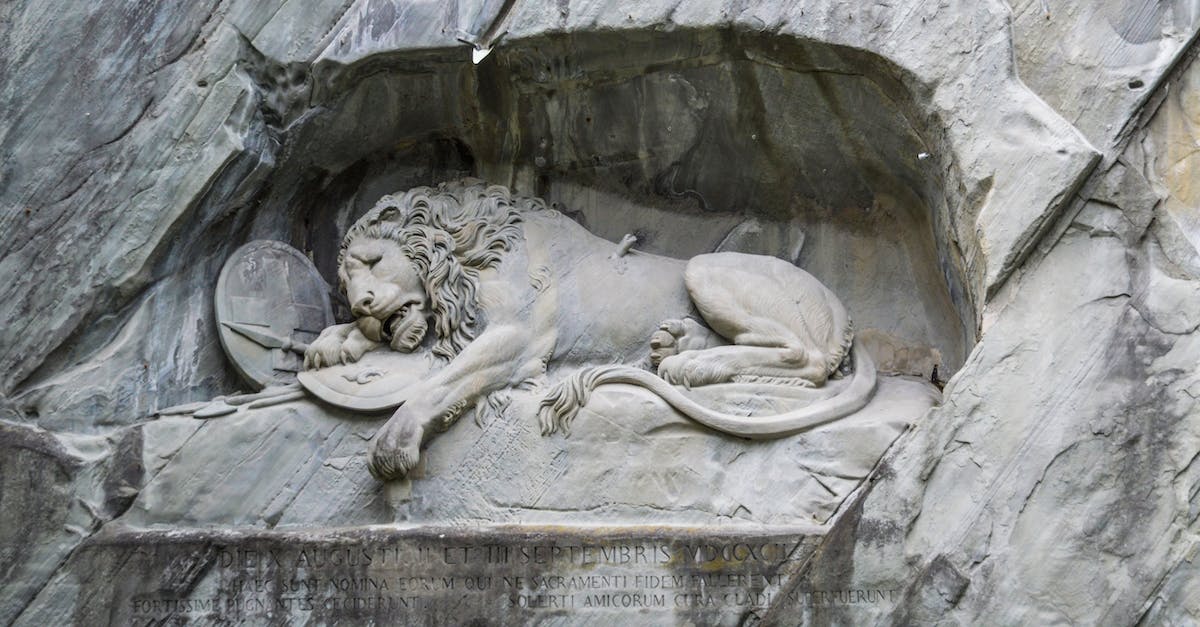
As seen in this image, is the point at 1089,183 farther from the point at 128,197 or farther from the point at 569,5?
the point at 128,197

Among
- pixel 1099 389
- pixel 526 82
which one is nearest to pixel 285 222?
pixel 526 82

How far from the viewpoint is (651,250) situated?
24.0 ft

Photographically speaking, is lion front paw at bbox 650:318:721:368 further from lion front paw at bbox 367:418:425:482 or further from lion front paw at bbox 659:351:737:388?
lion front paw at bbox 367:418:425:482

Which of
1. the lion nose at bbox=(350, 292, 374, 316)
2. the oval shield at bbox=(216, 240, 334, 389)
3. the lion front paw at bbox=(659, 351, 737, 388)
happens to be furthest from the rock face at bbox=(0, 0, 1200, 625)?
the lion nose at bbox=(350, 292, 374, 316)

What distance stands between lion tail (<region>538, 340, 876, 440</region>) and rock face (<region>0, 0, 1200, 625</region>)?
0.08 meters

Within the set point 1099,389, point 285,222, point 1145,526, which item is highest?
point 285,222

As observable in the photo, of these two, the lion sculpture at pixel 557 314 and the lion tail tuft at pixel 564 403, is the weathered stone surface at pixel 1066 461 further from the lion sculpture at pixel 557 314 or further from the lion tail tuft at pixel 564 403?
the lion tail tuft at pixel 564 403

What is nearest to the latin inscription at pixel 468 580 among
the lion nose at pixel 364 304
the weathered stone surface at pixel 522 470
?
the weathered stone surface at pixel 522 470

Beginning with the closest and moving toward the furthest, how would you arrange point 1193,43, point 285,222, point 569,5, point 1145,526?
point 1145,526 → point 1193,43 → point 569,5 → point 285,222

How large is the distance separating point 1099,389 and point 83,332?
4.26 meters

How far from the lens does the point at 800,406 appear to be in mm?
6508

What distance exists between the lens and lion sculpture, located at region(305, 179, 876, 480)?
6.55 meters

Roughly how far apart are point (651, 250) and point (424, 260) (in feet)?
3.64

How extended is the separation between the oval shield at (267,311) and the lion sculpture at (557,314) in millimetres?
231
